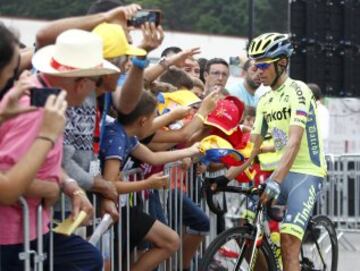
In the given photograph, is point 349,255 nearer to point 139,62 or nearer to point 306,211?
point 306,211

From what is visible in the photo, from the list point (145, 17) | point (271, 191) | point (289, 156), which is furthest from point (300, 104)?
point (145, 17)

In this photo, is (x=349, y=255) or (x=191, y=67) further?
(x=349, y=255)

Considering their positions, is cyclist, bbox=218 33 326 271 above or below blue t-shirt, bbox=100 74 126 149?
below

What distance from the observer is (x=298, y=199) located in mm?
6309

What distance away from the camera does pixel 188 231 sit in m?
6.60

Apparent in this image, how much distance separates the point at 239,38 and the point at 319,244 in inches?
454

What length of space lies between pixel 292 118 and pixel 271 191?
22.2 inches

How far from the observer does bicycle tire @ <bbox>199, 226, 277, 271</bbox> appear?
19.5 ft

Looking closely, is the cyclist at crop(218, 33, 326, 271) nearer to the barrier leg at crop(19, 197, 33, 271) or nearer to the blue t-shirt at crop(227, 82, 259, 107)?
the barrier leg at crop(19, 197, 33, 271)

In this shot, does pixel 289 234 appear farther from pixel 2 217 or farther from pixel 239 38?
pixel 239 38

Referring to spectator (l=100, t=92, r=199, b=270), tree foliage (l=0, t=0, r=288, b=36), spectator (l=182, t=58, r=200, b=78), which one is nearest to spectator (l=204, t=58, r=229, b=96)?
spectator (l=182, t=58, r=200, b=78)

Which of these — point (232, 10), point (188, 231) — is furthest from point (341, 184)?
point (232, 10)

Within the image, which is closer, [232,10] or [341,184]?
[341,184]

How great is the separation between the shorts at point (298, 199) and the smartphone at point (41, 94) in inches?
122
